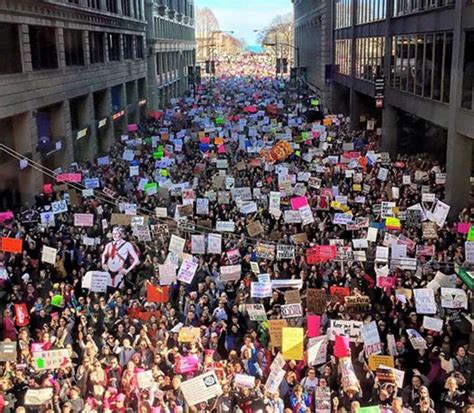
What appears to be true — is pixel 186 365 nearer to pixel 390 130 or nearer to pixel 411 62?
pixel 411 62

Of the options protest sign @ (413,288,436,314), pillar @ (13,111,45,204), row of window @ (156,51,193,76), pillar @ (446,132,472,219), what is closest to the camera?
protest sign @ (413,288,436,314)

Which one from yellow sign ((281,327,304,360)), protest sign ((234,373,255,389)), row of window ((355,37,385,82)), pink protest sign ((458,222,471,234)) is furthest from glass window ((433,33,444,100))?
protest sign ((234,373,255,389))

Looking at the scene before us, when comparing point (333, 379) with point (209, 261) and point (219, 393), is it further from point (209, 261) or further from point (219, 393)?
point (209, 261)

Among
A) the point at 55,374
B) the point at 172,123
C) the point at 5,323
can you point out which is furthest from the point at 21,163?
the point at 172,123

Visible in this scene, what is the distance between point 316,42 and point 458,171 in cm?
4526

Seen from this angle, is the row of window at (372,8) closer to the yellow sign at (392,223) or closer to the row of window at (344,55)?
the row of window at (344,55)

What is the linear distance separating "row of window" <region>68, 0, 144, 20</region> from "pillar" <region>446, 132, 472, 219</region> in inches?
780

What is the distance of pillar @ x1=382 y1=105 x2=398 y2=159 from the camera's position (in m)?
35.2

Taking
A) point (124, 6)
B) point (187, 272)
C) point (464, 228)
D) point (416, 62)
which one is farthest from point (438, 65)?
point (124, 6)

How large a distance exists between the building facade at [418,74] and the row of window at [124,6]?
50.1 feet

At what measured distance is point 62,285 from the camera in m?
15.2

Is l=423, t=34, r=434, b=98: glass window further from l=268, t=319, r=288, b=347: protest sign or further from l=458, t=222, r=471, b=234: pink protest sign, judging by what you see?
l=268, t=319, r=288, b=347: protest sign

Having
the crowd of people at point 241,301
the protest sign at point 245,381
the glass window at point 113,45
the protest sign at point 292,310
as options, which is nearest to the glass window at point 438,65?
the crowd of people at point 241,301

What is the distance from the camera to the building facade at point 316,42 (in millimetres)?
57344
